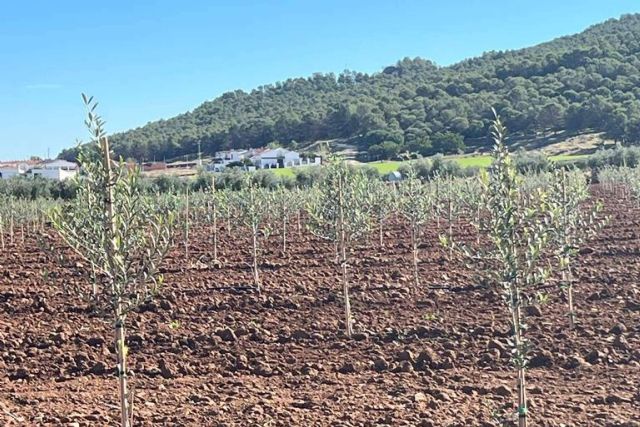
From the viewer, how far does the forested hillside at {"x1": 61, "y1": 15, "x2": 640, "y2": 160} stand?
81.9 metres

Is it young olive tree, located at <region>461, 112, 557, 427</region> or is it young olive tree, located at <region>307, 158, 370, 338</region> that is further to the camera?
young olive tree, located at <region>307, 158, 370, 338</region>

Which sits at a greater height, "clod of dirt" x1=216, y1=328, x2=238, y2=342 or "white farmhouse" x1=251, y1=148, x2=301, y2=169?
"white farmhouse" x1=251, y1=148, x2=301, y2=169

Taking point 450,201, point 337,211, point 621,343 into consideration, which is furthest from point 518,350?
point 450,201

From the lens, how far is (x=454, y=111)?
9344 cm

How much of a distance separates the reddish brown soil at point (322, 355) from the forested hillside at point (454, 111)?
6101 cm

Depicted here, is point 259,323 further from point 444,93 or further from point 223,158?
point 444,93

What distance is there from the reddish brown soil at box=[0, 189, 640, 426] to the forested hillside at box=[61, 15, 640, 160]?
6101cm

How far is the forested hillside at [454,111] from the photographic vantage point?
81.9 m

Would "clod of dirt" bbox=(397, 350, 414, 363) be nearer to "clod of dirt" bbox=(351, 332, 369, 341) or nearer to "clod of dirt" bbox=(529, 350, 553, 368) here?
"clod of dirt" bbox=(351, 332, 369, 341)

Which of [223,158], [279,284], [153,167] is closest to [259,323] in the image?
[279,284]

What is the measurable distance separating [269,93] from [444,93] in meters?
61.9

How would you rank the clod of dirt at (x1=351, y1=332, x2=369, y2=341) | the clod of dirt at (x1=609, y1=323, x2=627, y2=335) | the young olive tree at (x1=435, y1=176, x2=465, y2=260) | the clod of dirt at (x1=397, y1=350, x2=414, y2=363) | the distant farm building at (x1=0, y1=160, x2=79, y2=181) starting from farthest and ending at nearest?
the distant farm building at (x1=0, y1=160, x2=79, y2=181), the young olive tree at (x1=435, y1=176, x2=465, y2=260), the clod of dirt at (x1=351, y1=332, x2=369, y2=341), the clod of dirt at (x1=609, y1=323, x2=627, y2=335), the clod of dirt at (x1=397, y1=350, x2=414, y2=363)

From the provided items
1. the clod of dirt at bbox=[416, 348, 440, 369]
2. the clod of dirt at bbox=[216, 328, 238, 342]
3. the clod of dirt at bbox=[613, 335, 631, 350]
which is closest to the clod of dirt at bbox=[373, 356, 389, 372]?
the clod of dirt at bbox=[416, 348, 440, 369]

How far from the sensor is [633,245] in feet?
→ 69.6
